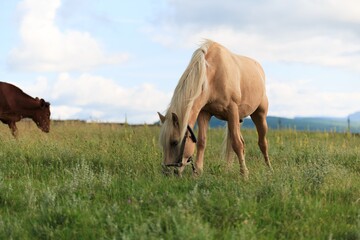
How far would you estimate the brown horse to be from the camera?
8188 mm

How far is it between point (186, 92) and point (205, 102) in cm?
52

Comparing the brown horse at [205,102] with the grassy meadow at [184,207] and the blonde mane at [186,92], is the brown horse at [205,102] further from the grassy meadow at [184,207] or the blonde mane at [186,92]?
the grassy meadow at [184,207]

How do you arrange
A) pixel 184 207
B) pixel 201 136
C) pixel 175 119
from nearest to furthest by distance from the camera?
pixel 184 207, pixel 175 119, pixel 201 136

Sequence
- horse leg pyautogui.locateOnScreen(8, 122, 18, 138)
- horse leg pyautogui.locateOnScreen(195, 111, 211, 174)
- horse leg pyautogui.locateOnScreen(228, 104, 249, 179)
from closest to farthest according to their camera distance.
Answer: horse leg pyautogui.locateOnScreen(228, 104, 249, 179)
horse leg pyautogui.locateOnScreen(195, 111, 211, 174)
horse leg pyautogui.locateOnScreen(8, 122, 18, 138)

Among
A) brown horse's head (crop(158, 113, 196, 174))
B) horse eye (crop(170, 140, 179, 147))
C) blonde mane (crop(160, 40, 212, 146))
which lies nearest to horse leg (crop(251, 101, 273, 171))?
blonde mane (crop(160, 40, 212, 146))

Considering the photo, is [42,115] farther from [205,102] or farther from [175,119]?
[175,119]

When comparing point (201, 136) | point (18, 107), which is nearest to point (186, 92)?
point (201, 136)

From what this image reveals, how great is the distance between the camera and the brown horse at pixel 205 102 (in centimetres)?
819

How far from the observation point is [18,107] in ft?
52.2

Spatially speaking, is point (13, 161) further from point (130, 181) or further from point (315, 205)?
point (315, 205)

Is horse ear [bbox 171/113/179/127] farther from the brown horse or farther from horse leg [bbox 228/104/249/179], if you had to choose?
horse leg [bbox 228/104/249/179]

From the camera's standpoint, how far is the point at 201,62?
859cm

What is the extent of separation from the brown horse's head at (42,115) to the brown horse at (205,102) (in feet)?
25.6

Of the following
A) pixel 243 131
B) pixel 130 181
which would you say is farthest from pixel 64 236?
pixel 243 131
